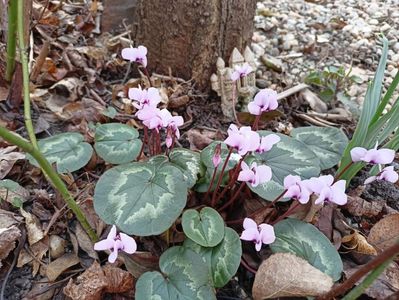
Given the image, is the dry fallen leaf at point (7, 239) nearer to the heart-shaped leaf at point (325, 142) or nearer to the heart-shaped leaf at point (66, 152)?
the heart-shaped leaf at point (66, 152)

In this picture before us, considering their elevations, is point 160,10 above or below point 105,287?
above

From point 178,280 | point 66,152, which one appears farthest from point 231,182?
point 66,152

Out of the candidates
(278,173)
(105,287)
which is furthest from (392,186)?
(105,287)

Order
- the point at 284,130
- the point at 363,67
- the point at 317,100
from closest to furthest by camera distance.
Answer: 1. the point at 284,130
2. the point at 317,100
3. the point at 363,67

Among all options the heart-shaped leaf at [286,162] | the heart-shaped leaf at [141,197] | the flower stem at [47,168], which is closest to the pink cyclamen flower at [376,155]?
the heart-shaped leaf at [286,162]

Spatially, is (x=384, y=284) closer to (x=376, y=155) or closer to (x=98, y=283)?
(x=376, y=155)

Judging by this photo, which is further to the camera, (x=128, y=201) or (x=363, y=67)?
(x=363, y=67)

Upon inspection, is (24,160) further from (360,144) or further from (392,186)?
(392,186)
